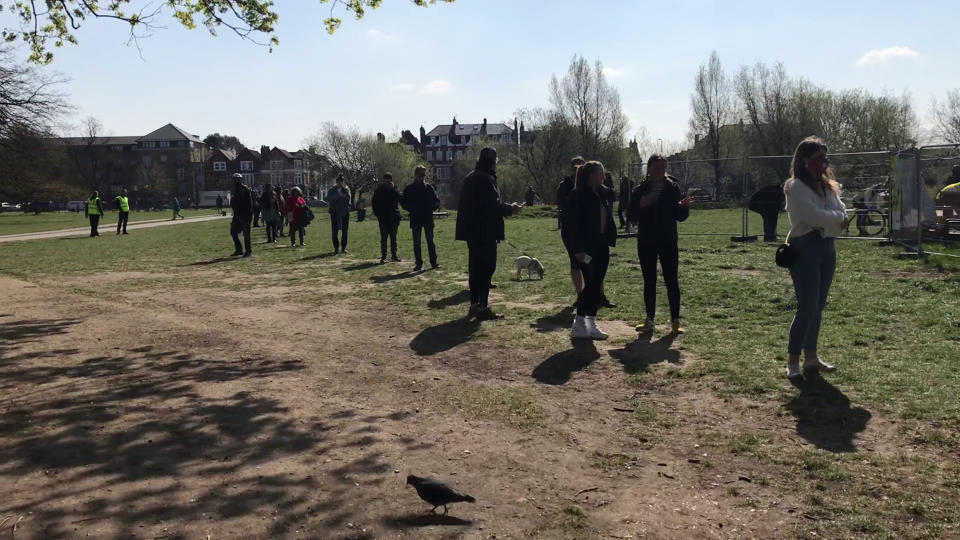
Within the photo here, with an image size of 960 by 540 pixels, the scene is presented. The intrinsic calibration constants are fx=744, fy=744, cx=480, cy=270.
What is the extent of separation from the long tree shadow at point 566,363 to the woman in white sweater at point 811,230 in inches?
69.5

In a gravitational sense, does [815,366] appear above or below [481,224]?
below

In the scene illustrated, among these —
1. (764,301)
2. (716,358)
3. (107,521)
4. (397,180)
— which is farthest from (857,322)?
(397,180)

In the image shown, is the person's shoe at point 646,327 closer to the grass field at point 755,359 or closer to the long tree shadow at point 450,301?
the grass field at point 755,359

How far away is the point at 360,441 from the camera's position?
4742mm

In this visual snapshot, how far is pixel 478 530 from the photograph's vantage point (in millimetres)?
→ 3500

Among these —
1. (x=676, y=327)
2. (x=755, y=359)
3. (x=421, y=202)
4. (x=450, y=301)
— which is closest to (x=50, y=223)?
(x=421, y=202)

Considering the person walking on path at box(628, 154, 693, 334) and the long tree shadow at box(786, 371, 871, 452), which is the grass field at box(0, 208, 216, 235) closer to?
the person walking on path at box(628, 154, 693, 334)

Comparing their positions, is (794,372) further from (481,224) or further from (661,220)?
(481,224)

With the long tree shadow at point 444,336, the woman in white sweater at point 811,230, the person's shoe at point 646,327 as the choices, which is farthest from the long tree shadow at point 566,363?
the woman in white sweater at point 811,230

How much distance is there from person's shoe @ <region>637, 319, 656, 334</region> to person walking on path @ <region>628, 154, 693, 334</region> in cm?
2

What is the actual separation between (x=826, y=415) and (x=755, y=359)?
1589mm

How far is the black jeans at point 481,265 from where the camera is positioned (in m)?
9.09

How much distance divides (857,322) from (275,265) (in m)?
12.0

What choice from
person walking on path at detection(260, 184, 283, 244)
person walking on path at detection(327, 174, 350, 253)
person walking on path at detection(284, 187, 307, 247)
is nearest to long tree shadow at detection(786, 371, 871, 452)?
person walking on path at detection(327, 174, 350, 253)
